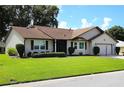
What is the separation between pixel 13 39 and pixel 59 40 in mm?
5877

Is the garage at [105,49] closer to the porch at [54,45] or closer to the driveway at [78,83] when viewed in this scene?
the porch at [54,45]

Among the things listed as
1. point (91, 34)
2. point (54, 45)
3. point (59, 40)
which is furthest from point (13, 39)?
point (91, 34)

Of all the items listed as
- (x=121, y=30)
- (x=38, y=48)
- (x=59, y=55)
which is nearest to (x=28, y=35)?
(x=38, y=48)

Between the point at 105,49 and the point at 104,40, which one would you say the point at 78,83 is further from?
the point at 105,49

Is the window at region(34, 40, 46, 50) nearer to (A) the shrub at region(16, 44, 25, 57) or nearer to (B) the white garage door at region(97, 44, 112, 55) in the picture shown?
(A) the shrub at region(16, 44, 25, 57)

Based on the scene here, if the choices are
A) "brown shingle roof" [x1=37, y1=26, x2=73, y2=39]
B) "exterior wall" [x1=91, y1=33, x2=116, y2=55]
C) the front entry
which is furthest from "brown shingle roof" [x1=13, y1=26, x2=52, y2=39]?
"exterior wall" [x1=91, y1=33, x2=116, y2=55]

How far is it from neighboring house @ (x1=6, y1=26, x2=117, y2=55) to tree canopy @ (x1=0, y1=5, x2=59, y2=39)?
1348 centimetres

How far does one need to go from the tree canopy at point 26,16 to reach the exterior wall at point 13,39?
13.1 m

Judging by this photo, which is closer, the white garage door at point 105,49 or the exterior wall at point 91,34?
the exterior wall at point 91,34

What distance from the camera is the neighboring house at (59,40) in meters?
30.6

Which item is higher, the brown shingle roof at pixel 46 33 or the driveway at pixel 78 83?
the brown shingle roof at pixel 46 33

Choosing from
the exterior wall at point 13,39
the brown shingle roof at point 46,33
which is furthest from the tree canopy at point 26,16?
the brown shingle roof at point 46,33
